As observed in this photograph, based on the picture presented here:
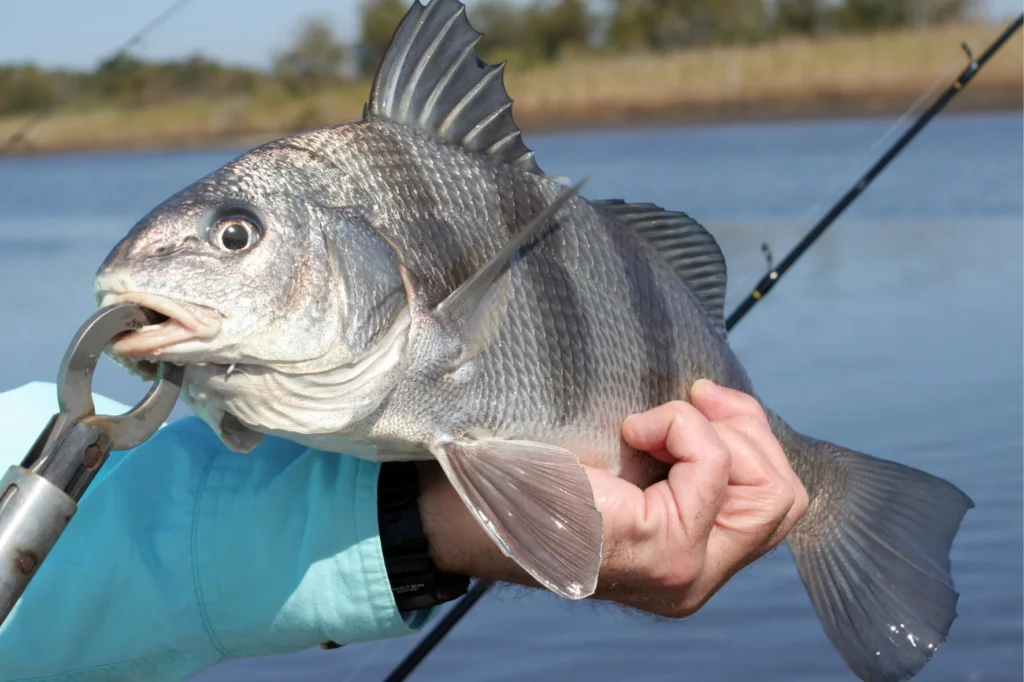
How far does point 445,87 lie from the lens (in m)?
2.03

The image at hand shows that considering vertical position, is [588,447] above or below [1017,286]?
above

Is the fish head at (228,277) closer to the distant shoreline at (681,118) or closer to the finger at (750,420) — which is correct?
the finger at (750,420)

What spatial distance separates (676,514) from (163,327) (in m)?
0.84

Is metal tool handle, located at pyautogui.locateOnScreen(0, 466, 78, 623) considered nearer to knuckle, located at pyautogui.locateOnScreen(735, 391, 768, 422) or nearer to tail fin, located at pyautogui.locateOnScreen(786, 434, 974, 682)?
knuckle, located at pyautogui.locateOnScreen(735, 391, 768, 422)

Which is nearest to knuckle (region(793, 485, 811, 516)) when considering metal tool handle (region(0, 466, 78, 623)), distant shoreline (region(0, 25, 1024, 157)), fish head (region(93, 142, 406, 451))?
fish head (region(93, 142, 406, 451))

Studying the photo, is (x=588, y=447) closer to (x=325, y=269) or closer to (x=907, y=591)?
(x=325, y=269)

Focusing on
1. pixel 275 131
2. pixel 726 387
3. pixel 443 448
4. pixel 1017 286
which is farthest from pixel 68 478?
pixel 275 131

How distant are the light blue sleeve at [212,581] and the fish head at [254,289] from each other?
24 cm

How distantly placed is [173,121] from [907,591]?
64.3ft

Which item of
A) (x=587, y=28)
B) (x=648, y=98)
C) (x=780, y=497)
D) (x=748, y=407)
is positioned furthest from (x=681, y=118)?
(x=780, y=497)

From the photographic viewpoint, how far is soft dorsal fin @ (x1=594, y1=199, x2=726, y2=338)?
2.29 meters

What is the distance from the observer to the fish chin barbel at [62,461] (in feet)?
4.86

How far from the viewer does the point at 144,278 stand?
162 cm

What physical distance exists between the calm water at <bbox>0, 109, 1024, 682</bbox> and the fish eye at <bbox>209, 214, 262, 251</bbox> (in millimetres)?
1158
